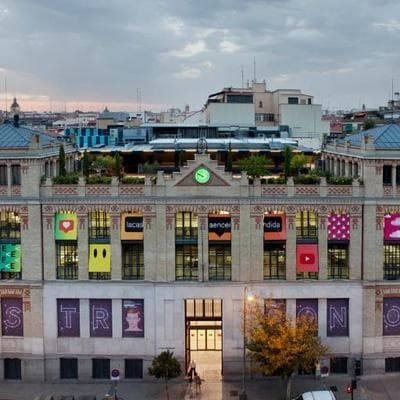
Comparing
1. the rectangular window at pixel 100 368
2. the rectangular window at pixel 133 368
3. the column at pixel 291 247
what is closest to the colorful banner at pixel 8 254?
the rectangular window at pixel 100 368

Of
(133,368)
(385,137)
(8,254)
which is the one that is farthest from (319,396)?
(8,254)

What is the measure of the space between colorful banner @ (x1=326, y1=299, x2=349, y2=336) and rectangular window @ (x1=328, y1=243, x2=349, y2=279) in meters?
2.26

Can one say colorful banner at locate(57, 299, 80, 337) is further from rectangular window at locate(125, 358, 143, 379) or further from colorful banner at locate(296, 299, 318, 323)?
colorful banner at locate(296, 299, 318, 323)

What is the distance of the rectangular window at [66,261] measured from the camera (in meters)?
56.1

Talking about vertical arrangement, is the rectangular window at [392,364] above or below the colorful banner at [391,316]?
below

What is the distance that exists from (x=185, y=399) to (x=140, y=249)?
43.2ft

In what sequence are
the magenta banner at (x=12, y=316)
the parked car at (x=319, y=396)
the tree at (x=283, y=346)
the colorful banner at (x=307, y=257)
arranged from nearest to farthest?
the parked car at (x=319, y=396)
the tree at (x=283, y=346)
the colorful banner at (x=307, y=257)
the magenta banner at (x=12, y=316)

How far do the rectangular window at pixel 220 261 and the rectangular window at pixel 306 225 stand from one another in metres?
6.30

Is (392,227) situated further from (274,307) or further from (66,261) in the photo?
(66,261)

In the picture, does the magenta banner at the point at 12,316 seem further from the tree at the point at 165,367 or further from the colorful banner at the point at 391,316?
the colorful banner at the point at 391,316

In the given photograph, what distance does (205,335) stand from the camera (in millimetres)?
58125

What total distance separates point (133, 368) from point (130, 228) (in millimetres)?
12355

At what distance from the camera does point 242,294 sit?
182 ft

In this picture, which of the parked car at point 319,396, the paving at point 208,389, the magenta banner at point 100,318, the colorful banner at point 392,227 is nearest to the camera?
the parked car at point 319,396
